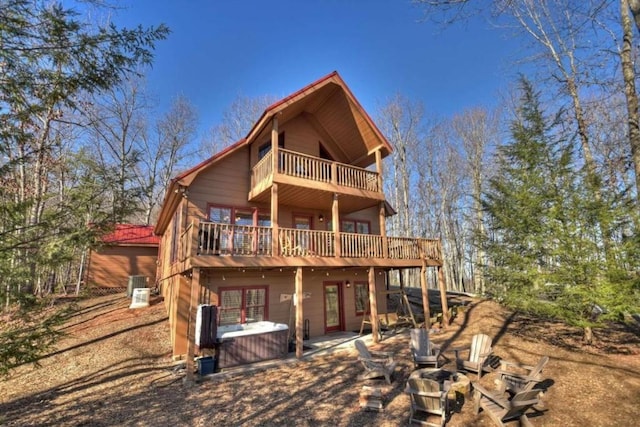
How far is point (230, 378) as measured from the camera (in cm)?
840

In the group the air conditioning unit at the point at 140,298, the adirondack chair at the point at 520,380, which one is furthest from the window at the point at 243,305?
the adirondack chair at the point at 520,380

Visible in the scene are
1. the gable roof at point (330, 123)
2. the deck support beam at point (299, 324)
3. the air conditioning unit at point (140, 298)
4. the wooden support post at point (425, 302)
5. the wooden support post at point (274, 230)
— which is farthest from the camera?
the air conditioning unit at point (140, 298)

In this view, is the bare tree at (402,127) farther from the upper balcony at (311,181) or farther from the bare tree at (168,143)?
the bare tree at (168,143)

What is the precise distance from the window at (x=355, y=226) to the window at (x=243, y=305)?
5.27 meters


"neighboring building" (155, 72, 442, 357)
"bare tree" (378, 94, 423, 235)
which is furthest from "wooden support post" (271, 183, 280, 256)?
"bare tree" (378, 94, 423, 235)

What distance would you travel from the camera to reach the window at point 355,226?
15.7m

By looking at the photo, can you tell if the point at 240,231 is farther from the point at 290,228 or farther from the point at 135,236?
the point at 135,236

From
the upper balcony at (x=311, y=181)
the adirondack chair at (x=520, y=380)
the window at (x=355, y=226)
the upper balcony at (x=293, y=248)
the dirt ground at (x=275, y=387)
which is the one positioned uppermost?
the upper balcony at (x=311, y=181)

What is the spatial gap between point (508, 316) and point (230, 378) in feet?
38.9

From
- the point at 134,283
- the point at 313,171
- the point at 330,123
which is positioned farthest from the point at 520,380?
the point at 134,283

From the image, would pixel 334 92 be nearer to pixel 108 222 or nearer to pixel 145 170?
pixel 108 222

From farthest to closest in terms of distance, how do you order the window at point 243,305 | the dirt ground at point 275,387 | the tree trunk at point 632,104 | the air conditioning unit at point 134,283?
the air conditioning unit at point 134,283, the window at point 243,305, the tree trunk at point 632,104, the dirt ground at point 275,387

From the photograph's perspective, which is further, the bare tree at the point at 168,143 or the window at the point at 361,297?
the bare tree at the point at 168,143

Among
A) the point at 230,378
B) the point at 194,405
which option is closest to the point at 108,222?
the point at 194,405
